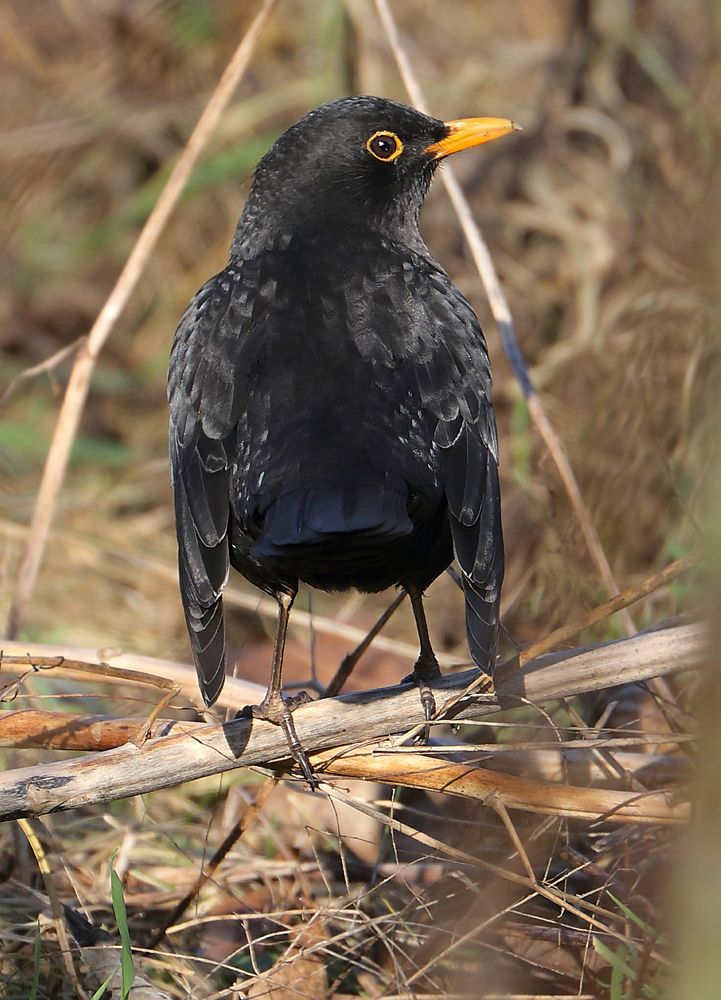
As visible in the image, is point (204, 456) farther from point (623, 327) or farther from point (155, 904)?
point (623, 327)

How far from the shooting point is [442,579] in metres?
5.82

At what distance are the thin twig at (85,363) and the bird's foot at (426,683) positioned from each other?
1.30m

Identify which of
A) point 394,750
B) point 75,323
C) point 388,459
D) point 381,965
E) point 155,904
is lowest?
point 381,965

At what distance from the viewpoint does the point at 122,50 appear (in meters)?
8.25

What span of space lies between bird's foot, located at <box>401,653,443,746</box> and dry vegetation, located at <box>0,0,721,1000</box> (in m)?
0.08

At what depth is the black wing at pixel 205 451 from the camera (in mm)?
3047

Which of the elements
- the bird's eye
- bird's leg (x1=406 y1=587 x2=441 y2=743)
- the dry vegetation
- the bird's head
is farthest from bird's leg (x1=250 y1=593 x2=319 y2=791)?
the bird's eye

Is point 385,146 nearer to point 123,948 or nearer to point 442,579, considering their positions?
point 442,579

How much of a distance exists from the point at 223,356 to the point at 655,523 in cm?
226

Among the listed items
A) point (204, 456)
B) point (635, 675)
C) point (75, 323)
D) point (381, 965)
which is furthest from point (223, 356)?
point (75, 323)

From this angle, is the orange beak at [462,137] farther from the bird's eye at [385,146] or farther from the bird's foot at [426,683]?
the bird's foot at [426,683]

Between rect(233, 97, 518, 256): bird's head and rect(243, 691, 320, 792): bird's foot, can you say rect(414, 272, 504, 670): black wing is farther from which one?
rect(243, 691, 320, 792): bird's foot

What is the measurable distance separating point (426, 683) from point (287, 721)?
0.40m

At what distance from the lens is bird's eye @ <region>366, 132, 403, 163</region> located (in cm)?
400
